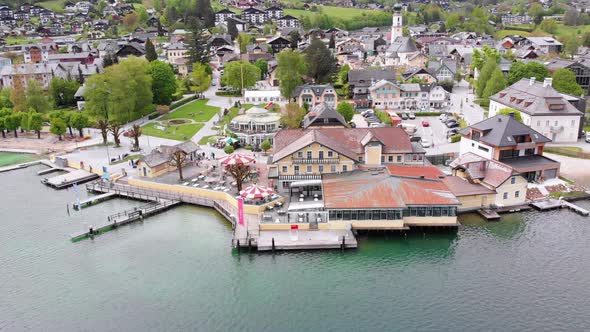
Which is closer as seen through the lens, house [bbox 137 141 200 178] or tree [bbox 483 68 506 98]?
house [bbox 137 141 200 178]

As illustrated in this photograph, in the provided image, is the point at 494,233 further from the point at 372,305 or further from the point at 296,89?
the point at 296,89

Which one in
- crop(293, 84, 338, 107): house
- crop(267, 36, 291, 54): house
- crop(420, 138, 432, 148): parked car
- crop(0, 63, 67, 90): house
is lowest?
crop(420, 138, 432, 148): parked car

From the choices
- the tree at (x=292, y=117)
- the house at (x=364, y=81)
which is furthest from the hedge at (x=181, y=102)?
the house at (x=364, y=81)

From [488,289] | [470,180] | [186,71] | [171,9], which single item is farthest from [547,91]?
[171,9]

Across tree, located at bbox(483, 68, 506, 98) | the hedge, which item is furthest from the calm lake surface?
the hedge

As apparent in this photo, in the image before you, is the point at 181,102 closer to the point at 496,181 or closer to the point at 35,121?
the point at 35,121

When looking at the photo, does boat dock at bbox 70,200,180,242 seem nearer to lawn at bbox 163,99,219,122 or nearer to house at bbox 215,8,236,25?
lawn at bbox 163,99,219,122

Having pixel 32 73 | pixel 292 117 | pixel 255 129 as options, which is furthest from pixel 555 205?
pixel 32 73
